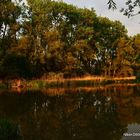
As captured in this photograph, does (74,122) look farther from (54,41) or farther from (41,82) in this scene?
(54,41)

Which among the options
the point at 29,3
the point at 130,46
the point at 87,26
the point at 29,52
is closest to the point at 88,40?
the point at 87,26

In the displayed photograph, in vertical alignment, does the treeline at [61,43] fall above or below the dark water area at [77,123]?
above

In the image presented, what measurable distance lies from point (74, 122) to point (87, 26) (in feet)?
227

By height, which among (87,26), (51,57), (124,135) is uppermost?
(87,26)

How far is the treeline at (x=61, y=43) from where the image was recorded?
61969 mm

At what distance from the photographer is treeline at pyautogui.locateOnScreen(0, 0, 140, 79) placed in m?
62.0

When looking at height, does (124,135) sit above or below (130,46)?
below

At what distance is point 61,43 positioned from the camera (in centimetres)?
7194

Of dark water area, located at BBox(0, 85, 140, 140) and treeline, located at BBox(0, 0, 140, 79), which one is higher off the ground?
treeline, located at BBox(0, 0, 140, 79)

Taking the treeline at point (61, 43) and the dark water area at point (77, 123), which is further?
the treeline at point (61, 43)

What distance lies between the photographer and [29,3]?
74312 millimetres

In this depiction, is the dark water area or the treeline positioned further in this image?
the treeline

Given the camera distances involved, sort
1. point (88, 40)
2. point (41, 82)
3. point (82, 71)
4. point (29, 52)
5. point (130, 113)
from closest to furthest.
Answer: point (130, 113), point (41, 82), point (29, 52), point (82, 71), point (88, 40)

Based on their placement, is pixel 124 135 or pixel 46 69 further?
pixel 46 69
